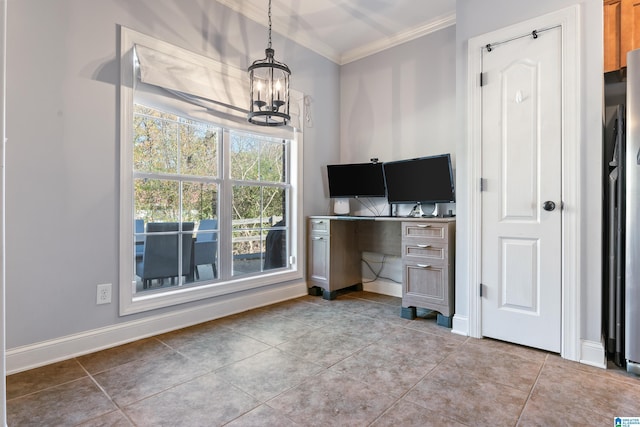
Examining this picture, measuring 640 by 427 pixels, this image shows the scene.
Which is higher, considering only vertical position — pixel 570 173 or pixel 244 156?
pixel 244 156

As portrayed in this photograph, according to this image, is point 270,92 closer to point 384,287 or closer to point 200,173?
point 200,173

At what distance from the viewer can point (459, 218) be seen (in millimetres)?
2639

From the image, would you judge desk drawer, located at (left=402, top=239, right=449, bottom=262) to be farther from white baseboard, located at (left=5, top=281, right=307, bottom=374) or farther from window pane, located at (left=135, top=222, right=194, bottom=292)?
window pane, located at (left=135, top=222, right=194, bottom=292)

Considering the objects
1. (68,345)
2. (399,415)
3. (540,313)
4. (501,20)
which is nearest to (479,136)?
(501,20)

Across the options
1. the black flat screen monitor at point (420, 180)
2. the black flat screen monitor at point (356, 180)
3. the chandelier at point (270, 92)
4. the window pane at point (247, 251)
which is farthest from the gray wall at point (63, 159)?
the black flat screen monitor at point (420, 180)

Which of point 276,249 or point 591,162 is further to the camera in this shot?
point 276,249

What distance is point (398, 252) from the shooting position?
3.63 m

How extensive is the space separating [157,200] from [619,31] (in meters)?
3.55

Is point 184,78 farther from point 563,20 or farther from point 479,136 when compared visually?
point 563,20

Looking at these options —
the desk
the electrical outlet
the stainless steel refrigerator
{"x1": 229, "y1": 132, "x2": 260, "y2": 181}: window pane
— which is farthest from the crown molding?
A: the electrical outlet

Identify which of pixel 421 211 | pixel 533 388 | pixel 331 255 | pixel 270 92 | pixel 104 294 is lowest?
pixel 533 388

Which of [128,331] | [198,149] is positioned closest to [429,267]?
[198,149]

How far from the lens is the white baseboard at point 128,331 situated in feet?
6.52

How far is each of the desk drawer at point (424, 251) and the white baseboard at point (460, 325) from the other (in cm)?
46
